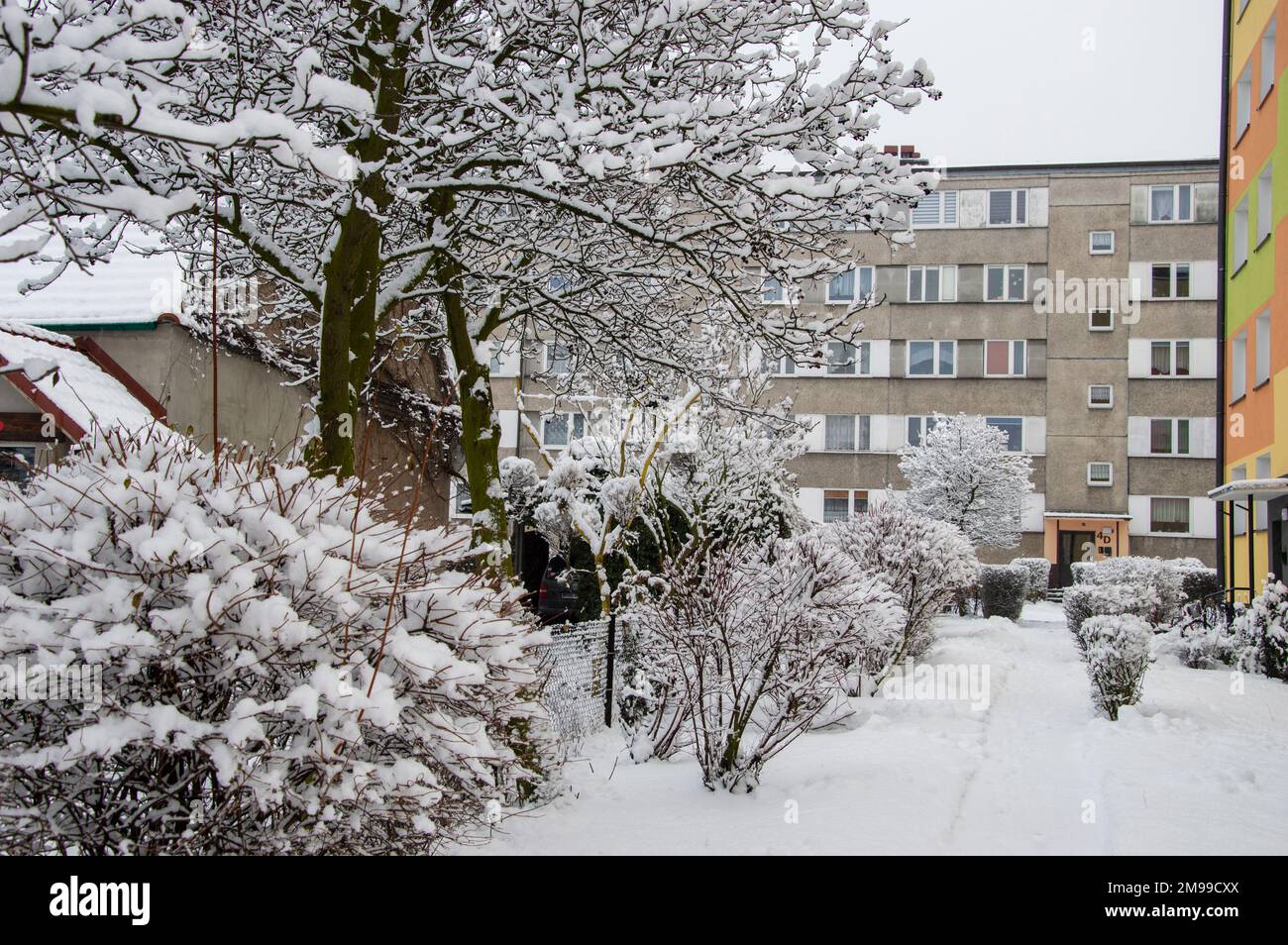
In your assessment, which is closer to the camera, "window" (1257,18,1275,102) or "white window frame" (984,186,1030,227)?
"window" (1257,18,1275,102)

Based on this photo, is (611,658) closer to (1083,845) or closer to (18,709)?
(1083,845)

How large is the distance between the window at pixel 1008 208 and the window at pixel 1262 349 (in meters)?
17.7

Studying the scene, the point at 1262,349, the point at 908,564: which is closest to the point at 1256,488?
the point at 1262,349

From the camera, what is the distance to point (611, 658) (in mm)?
9352

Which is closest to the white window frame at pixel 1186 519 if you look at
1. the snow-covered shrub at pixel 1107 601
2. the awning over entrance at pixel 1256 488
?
the awning over entrance at pixel 1256 488

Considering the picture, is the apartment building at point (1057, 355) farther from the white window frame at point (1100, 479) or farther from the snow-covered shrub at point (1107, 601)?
the snow-covered shrub at point (1107, 601)

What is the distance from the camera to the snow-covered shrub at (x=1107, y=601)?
1289 centimetres

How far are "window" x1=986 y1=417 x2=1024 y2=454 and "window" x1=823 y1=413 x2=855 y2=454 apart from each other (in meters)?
4.49

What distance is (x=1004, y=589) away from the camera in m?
22.7

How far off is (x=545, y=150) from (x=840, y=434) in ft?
97.6

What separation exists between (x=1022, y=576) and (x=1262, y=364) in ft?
24.4

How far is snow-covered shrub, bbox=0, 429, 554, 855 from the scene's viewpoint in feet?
9.68

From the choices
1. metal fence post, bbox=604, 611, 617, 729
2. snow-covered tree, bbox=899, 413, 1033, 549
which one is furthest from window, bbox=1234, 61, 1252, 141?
metal fence post, bbox=604, 611, 617, 729

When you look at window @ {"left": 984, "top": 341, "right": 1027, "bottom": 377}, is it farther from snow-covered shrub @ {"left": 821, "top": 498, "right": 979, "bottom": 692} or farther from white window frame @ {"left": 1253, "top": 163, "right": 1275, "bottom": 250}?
snow-covered shrub @ {"left": 821, "top": 498, "right": 979, "bottom": 692}
